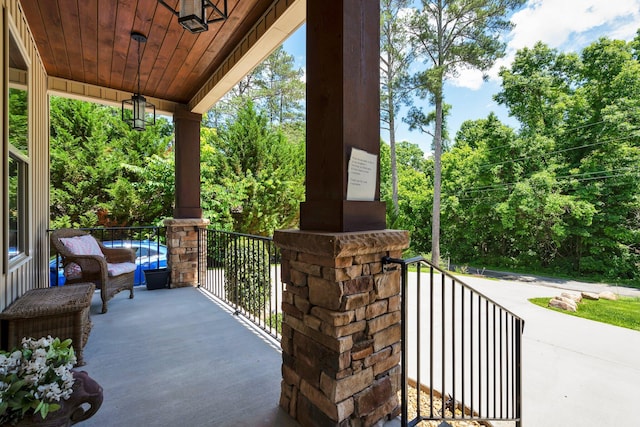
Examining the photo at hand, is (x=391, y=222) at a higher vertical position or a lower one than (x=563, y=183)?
lower

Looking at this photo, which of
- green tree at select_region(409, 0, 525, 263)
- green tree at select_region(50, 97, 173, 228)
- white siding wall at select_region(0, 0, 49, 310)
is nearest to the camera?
white siding wall at select_region(0, 0, 49, 310)

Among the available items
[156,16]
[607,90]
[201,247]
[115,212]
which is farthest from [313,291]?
[607,90]

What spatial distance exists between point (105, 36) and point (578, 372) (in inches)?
250

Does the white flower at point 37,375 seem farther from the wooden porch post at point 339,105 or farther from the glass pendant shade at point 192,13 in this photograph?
the glass pendant shade at point 192,13

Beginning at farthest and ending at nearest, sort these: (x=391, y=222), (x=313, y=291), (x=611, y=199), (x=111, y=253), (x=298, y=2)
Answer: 1. (x=611, y=199)
2. (x=391, y=222)
3. (x=111, y=253)
4. (x=298, y=2)
5. (x=313, y=291)

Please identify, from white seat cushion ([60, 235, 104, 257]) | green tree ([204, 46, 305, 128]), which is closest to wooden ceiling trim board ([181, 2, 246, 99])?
white seat cushion ([60, 235, 104, 257])

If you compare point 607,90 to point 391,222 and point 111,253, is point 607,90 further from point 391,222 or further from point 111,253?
point 111,253

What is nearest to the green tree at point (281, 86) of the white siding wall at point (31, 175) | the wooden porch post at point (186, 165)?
the wooden porch post at point (186, 165)

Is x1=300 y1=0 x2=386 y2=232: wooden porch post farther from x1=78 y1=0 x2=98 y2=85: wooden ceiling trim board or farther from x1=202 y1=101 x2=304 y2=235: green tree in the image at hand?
x1=202 y1=101 x2=304 y2=235: green tree

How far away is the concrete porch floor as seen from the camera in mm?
1680

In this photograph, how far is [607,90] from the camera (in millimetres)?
12867

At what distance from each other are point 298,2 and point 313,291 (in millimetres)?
2028

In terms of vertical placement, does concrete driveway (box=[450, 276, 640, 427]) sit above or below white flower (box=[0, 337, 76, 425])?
below

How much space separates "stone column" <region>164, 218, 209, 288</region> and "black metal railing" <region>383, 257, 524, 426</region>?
295 centimetres
